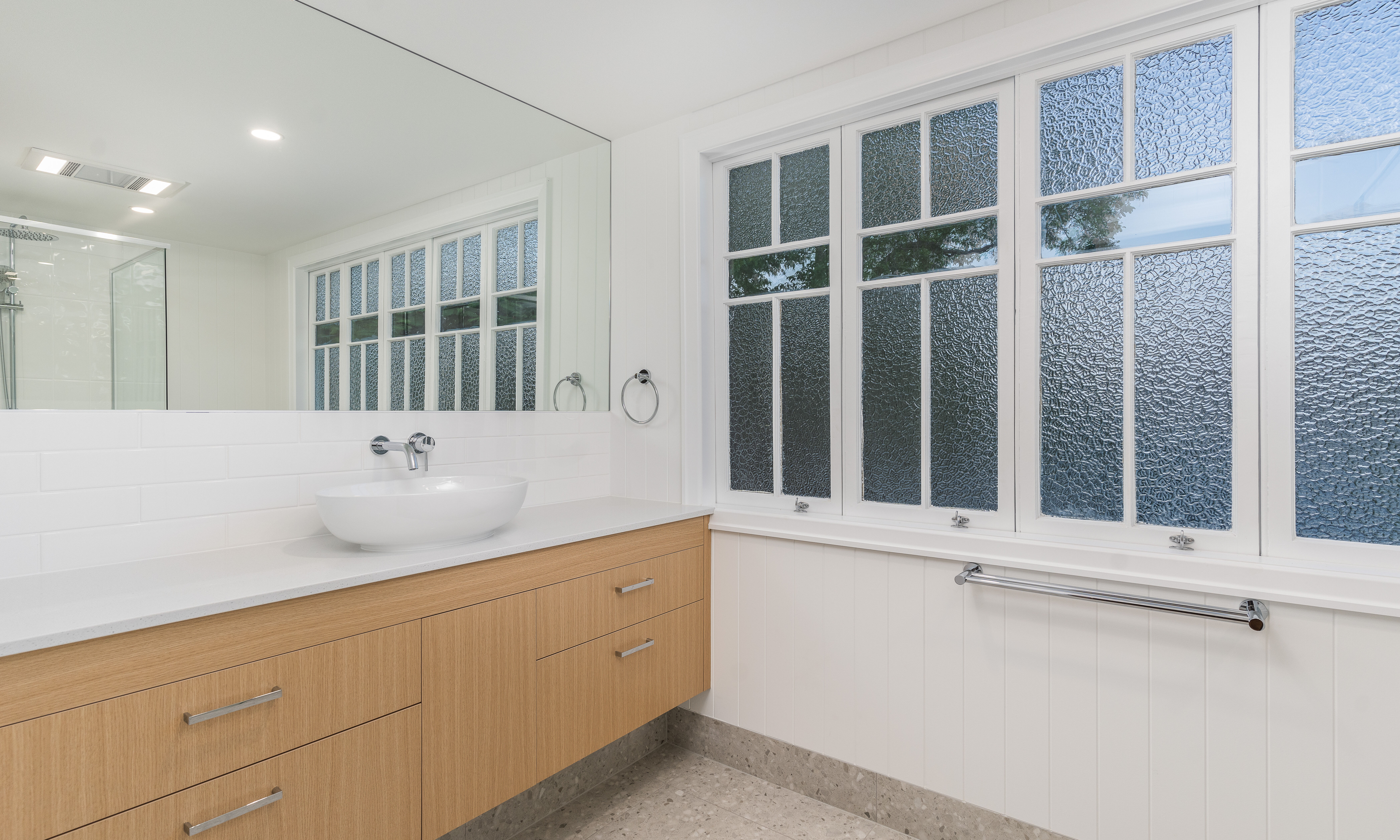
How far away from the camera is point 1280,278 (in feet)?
4.98

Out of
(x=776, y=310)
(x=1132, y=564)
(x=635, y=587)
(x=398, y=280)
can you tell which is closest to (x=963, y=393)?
(x=1132, y=564)

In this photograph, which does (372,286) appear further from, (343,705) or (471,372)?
(343,705)

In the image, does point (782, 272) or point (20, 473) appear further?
point (782, 272)

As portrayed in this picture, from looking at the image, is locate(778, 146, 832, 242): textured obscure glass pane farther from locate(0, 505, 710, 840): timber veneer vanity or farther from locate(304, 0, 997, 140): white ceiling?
locate(0, 505, 710, 840): timber veneer vanity

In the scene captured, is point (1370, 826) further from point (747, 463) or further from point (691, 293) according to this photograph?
point (691, 293)

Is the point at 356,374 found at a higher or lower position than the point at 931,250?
lower

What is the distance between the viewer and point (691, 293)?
7.98 feet

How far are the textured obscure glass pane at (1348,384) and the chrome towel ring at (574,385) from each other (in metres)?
2.12

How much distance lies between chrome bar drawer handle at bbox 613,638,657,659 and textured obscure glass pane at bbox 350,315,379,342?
3.88ft

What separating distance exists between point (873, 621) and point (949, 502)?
1.41 ft

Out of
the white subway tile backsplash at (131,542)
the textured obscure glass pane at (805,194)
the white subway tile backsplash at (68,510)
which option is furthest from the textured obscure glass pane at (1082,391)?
the white subway tile backsplash at (68,510)

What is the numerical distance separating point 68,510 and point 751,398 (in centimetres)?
185

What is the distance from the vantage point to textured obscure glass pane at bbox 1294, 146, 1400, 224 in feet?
4.66

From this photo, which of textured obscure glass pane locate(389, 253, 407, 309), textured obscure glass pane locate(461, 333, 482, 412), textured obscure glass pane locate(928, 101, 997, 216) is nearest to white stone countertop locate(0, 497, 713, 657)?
textured obscure glass pane locate(461, 333, 482, 412)
